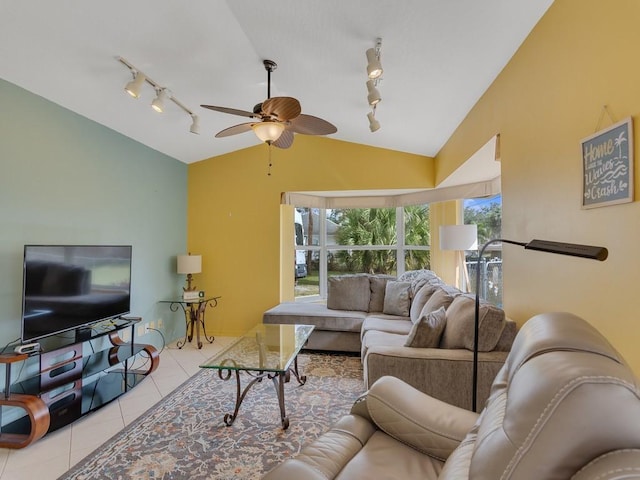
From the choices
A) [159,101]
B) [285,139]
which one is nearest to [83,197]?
[159,101]

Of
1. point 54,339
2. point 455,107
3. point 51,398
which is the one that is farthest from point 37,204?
point 455,107

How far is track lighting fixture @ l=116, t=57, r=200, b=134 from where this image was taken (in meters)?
2.33

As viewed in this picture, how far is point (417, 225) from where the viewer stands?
4895 millimetres

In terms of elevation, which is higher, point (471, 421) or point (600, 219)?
point (600, 219)

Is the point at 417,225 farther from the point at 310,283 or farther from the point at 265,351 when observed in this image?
the point at 265,351

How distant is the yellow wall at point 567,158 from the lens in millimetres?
1195

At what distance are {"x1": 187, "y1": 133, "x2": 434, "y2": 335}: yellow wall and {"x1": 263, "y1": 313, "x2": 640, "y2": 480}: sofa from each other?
11.5 feet

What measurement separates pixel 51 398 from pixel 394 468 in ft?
8.18

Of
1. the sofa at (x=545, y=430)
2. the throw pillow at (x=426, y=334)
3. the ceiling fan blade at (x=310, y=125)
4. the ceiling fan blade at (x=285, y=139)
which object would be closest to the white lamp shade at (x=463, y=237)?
the throw pillow at (x=426, y=334)

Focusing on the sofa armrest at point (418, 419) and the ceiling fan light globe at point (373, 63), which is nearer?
the sofa armrest at point (418, 419)

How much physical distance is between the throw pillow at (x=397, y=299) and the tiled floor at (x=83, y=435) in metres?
2.25

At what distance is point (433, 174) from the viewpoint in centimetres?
437

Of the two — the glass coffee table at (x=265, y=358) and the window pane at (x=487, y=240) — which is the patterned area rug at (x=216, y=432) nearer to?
the glass coffee table at (x=265, y=358)

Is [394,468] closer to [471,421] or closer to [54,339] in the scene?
[471,421]
